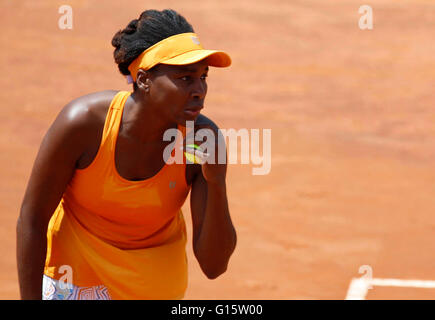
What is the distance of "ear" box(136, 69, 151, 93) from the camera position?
321 cm

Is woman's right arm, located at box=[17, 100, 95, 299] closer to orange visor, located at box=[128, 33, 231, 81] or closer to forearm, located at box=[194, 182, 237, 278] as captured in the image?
orange visor, located at box=[128, 33, 231, 81]

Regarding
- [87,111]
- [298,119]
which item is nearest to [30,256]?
[87,111]

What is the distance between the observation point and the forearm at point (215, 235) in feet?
11.0

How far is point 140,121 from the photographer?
3.28 metres

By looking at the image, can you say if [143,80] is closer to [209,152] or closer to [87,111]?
[87,111]

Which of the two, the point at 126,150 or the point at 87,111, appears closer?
the point at 87,111

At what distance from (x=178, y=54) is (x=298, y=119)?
621 cm

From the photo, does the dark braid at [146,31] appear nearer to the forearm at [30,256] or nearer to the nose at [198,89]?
the nose at [198,89]

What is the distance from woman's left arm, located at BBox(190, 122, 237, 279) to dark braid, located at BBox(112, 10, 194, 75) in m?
0.60

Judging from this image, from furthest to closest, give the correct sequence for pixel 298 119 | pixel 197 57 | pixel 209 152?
pixel 298 119, pixel 209 152, pixel 197 57

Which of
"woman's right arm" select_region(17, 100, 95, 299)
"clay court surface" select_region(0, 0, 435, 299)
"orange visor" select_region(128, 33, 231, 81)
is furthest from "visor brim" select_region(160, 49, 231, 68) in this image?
"clay court surface" select_region(0, 0, 435, 299)

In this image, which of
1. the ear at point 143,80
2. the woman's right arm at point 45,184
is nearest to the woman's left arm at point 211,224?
the ear at point 143,80

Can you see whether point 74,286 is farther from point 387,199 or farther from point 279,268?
point 387,199

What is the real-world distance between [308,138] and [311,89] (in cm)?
157
